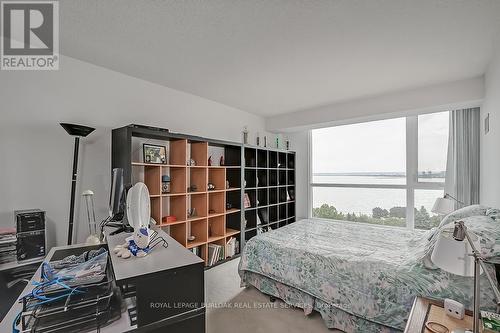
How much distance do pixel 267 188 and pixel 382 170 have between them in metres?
2.07

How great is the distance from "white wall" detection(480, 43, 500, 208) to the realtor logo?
12.1 ft

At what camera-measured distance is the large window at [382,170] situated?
351cm

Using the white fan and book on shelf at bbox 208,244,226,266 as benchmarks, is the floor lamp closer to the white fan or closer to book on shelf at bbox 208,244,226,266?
the white fan

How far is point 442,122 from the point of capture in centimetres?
341

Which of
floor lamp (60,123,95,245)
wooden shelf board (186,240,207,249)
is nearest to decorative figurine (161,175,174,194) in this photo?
wooden shelf board (186,240,207,249)

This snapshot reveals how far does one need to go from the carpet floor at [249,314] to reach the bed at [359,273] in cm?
10

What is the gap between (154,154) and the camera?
8.91ft

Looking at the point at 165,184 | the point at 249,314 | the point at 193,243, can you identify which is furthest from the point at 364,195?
the point at 165,184

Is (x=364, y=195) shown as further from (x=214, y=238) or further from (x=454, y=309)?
(x=454, y=309)

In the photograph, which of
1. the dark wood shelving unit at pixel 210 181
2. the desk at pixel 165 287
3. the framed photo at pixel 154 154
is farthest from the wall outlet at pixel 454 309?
the framed photo at pixel 154 154

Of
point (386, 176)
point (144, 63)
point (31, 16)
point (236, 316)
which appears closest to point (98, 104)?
point (144, 63)

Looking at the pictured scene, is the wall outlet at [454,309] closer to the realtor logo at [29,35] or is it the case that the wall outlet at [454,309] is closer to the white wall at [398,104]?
the white wall at [398,104]

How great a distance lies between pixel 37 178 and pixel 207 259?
2.15m

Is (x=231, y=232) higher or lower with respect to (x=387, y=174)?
lower
